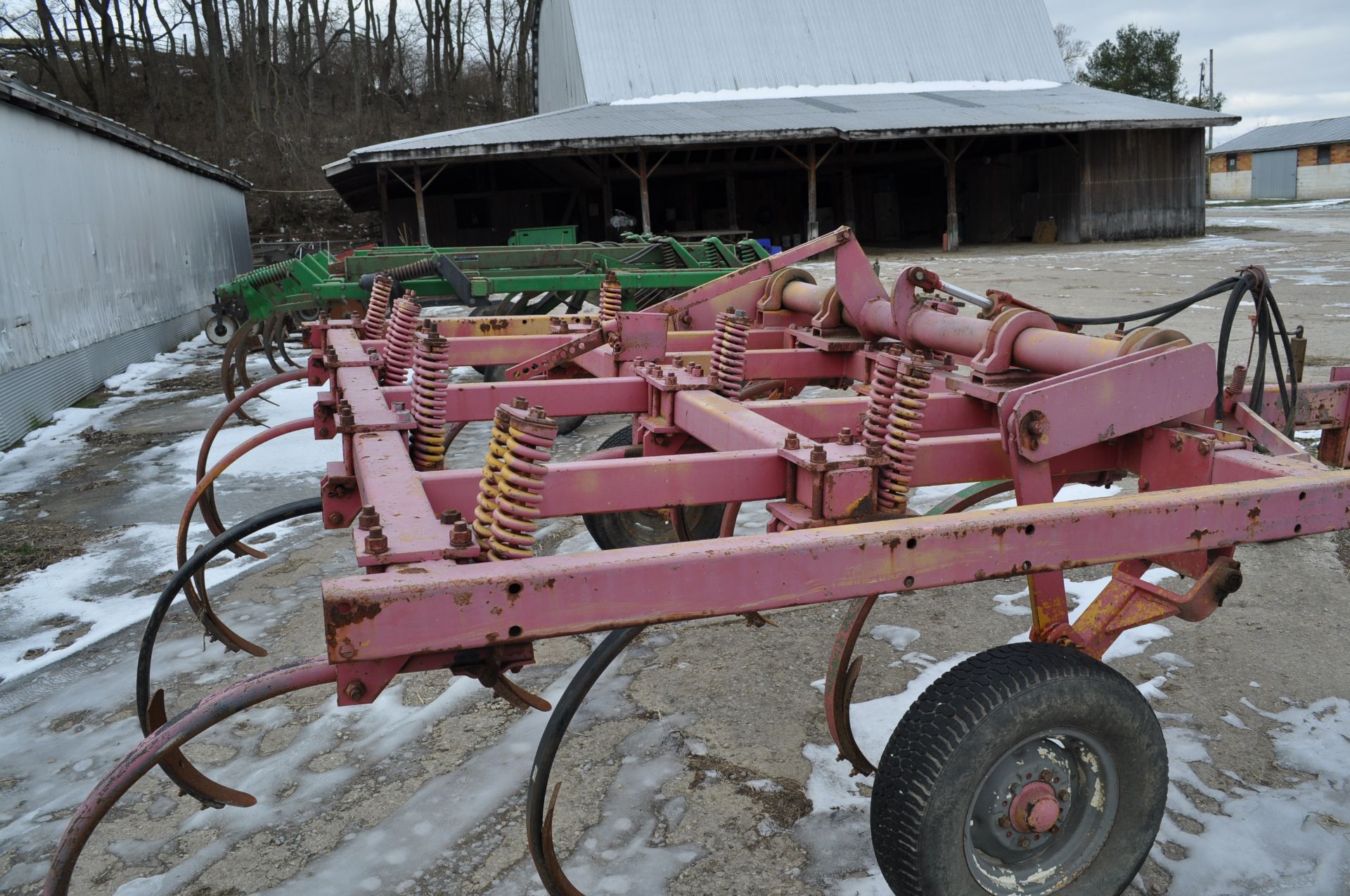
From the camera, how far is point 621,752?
10.2 feet

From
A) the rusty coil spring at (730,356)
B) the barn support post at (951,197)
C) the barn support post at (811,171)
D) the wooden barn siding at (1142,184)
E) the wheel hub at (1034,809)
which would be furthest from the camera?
the wooden barn siding at (1142,184)

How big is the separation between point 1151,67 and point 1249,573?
46478mm

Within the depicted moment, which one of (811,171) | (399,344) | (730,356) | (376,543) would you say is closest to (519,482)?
(376,543)

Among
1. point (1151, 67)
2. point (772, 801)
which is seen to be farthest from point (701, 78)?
point (1151, 67)

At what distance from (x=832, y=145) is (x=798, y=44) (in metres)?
4.80

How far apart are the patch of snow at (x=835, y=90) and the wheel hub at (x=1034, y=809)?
76.6ft

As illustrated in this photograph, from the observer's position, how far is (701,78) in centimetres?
2470

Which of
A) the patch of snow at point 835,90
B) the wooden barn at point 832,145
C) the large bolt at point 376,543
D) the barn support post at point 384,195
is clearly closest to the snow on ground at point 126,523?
the large bolt at point 376,543

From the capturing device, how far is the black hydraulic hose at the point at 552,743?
2.28 m

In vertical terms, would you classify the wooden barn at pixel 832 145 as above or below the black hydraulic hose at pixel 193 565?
above

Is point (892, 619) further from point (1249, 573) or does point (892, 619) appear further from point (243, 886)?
point (243, 886)

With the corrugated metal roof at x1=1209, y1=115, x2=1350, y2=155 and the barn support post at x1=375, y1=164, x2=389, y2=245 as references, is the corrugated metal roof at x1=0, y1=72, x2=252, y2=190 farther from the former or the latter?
the corrugated metal roof at x1=1209, y1=115, x2=1350, y2=155

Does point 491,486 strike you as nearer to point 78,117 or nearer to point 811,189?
point 78,117

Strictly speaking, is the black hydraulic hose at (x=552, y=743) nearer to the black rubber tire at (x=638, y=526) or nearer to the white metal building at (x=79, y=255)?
the black rubber tire at (x=638, y=526)
